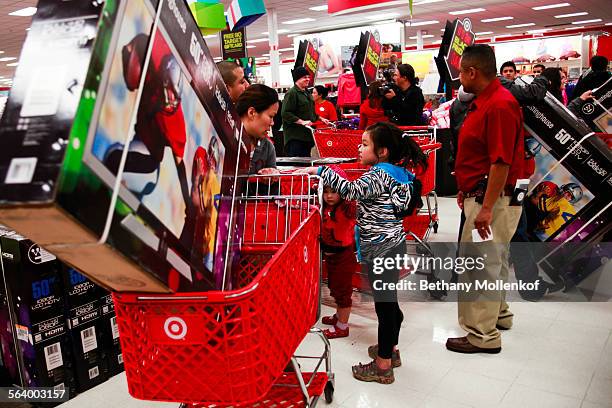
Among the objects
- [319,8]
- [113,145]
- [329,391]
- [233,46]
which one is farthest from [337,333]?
[319,8]

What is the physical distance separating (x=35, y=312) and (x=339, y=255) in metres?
1.63

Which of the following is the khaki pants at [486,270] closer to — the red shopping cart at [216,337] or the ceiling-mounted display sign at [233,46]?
the red shopping cart at [216,337]

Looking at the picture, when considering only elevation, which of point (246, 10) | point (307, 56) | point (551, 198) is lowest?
point (551, 198)

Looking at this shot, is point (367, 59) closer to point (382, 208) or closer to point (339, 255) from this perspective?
point (339, 255)

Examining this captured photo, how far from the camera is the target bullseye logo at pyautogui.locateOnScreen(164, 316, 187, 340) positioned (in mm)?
1544

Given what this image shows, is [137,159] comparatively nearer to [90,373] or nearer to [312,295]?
[312,295]

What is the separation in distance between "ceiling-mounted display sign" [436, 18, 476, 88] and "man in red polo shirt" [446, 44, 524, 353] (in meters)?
4.26

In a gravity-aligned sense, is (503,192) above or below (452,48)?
below

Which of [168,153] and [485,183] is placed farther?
[485,183]

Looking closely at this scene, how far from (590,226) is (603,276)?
620 millimetres

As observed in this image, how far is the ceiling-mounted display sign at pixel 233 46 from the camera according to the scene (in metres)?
9.62

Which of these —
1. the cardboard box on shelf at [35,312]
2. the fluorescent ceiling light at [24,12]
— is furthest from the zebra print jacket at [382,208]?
the fluorescent ceiling light at [24,12]

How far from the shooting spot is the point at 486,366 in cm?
296

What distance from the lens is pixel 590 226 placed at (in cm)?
380
